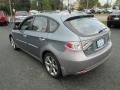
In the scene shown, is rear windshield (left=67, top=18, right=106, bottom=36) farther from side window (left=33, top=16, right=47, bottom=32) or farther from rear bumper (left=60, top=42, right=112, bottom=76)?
side window (left=33, top=16, right=47, bottom=32)

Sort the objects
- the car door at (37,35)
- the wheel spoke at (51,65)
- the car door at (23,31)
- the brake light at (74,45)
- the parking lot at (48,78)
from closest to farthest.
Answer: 1. the brake light at (74,45)
2. the parking lot at (48,78)
3. the wheel spoke at (51,65)
4. the car door at (37,35)
5. the car door at (23,31)

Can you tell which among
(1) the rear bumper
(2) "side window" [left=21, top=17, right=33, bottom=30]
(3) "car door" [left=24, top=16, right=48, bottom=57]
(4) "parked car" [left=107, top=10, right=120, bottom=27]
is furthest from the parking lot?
(4) "parked car" [left=107, top=10, right=120, bottom=27]

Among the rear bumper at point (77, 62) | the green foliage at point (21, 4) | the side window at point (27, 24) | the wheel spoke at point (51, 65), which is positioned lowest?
the wheel spoke at point (51, 65)

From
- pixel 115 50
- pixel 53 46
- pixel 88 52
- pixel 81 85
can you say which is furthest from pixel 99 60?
pixel 115 50

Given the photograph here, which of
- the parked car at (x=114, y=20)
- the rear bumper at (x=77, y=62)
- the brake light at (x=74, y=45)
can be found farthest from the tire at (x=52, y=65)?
the parked car at (x=114, y=20)

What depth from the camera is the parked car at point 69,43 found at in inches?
126

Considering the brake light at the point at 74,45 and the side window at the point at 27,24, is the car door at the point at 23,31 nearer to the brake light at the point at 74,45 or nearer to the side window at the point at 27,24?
the side window at the point at 27,24

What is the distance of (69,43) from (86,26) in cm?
76

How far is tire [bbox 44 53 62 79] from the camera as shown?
3.62 m

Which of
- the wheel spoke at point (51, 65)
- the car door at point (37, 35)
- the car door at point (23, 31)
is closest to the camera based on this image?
the wheel spoke at point (51, 65)

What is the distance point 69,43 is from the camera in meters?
3.18

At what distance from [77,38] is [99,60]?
0.83 meters

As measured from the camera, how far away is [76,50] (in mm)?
3160

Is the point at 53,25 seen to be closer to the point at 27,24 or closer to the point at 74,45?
the point at 74,45
